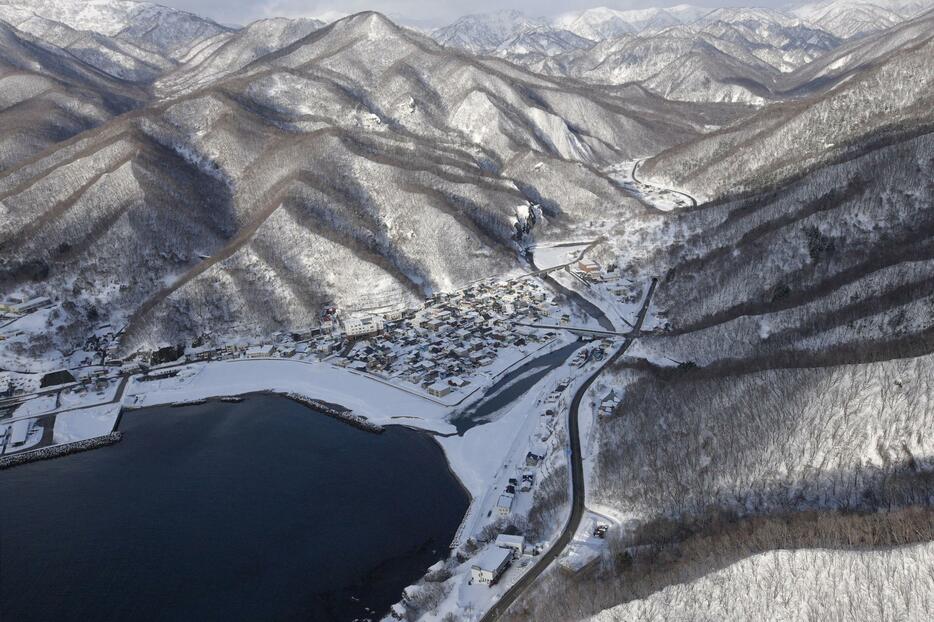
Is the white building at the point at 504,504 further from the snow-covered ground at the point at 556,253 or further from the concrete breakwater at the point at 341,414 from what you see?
the snow-covered ground at the point at 556,253

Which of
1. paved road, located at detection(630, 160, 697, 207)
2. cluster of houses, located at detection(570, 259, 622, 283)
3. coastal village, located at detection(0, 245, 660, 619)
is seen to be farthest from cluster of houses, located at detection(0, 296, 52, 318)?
paved road, located at detection(630, 160, 697, 207)

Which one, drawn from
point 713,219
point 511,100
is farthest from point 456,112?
point 713,219

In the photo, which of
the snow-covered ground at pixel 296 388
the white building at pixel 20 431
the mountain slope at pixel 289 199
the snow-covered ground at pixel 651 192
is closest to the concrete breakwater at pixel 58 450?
the white building at pixel 20 431

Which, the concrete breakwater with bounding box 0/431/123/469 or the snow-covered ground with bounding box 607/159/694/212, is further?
the snow-covered ground with bounding box 607/159/694/212

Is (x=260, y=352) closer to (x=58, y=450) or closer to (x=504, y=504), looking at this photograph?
(x=58, y=450)

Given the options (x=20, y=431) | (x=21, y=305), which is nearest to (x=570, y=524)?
(x=20, y=431)

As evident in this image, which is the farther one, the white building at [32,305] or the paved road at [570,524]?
the white building at [32,305]

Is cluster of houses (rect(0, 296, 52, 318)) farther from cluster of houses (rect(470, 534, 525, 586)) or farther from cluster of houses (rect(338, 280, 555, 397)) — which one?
cluster of houses (rect(470, 534, 525, 586))
